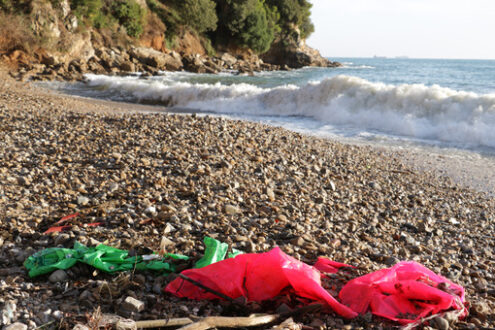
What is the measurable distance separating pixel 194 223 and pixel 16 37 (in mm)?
22150

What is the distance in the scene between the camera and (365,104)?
12.7 metres

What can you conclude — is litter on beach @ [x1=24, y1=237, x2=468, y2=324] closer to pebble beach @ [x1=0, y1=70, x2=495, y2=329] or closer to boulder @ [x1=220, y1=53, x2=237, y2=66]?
pebble beach @ [x1=0, y1=70, x2=495, y2=329]

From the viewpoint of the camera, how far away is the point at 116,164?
196 inches

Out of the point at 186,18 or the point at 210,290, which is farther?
the point at 186,18

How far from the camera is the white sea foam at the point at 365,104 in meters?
10.3

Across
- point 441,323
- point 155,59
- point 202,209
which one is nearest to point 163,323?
point 441,323

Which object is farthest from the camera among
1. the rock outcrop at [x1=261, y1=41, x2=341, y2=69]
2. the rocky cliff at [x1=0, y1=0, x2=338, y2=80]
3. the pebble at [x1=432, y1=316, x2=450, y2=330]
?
the rock outcrop at [x1=261, y1=41, x2=341, y2=69]

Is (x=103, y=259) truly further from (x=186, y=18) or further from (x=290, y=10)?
(x=290, y=10)

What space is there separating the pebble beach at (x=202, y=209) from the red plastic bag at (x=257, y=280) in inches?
3.1

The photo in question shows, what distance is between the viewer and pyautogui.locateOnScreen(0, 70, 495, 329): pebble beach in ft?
7.85

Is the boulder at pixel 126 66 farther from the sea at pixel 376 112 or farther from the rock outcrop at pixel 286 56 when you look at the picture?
the rock outcrop at pixel 286 56

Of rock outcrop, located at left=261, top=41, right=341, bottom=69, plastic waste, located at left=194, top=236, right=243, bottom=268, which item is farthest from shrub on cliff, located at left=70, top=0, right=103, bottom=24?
plastic waste, located at left=194, top=236, right=243, bottom=268

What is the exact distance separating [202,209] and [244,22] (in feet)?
135

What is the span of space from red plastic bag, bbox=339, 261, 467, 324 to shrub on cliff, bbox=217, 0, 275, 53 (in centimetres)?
4175
